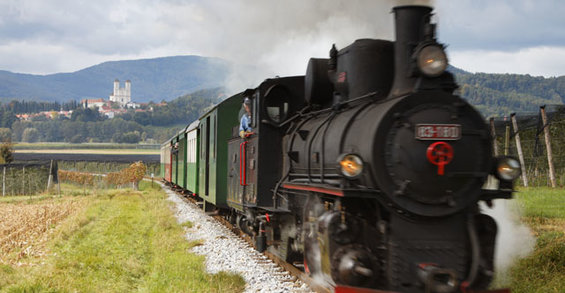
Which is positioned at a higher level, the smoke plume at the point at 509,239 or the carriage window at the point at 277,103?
the carriage window at the point at 277,103

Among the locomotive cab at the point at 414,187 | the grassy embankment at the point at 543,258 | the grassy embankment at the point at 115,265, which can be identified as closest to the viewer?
the locomotive cab at the point at 414,187

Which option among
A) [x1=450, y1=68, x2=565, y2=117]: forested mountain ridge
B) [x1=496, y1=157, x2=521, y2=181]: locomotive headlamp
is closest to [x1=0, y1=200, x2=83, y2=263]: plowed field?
[x1=496, y1=157, x2=521, y2=181]: locomotive headlamp

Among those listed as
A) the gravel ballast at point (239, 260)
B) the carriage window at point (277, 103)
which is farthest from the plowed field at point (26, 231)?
the carriage window at point (277, 103)

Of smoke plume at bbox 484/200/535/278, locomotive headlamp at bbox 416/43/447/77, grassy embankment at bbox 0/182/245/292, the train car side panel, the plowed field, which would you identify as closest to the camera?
locomotive headlamp at bbox 416/43/447/77

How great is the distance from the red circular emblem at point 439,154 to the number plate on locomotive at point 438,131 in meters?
0.10

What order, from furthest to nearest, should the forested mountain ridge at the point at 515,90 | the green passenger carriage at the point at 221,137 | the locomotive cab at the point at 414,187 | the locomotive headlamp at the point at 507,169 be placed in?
the forested mountain ridge at the point at 515,90, the green passenger carriage at the point at 221,137, the locomotive headlamp at the point at 507,169, the locomotive cab at the point at 414,187

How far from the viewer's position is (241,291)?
24.8 ft

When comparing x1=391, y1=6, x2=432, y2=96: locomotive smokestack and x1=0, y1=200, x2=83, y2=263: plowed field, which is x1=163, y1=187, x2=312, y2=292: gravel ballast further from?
x1=0, y1=200, x2=83, y2=263: plowed field

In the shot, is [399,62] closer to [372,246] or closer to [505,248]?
[372,246]

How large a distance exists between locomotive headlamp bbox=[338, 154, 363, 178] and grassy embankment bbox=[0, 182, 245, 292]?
2.82 meters

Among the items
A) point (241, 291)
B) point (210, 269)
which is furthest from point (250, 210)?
point (241, 291)

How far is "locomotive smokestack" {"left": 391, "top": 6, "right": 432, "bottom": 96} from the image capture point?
608 cm

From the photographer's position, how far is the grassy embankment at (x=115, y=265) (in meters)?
7.72

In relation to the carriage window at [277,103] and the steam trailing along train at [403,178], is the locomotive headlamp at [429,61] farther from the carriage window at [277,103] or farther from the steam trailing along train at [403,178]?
the carriage window at [277,103]
